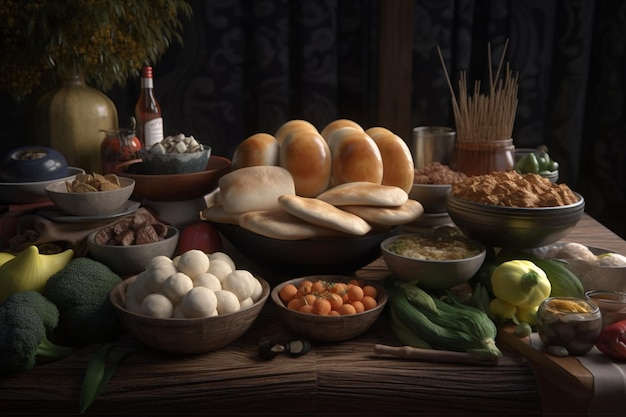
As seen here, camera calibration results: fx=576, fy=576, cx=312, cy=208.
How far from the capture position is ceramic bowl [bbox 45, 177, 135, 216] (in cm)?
107

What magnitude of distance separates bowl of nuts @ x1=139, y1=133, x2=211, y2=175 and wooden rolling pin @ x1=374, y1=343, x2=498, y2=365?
60 cm

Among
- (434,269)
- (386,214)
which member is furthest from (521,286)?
(386,214)

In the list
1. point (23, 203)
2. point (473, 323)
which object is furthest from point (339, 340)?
point (23, 203)

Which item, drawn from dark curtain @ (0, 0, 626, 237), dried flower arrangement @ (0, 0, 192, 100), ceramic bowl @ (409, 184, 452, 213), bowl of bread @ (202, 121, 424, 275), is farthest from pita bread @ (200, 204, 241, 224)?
dark curtain @ (0, 0, 626, 237)

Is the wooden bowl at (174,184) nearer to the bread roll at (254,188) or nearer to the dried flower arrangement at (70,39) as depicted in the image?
the bread roll at (254,188)

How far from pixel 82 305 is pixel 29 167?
0.47 m

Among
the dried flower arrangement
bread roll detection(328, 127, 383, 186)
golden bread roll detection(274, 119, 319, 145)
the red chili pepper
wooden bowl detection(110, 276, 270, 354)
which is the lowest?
the red chili pepper

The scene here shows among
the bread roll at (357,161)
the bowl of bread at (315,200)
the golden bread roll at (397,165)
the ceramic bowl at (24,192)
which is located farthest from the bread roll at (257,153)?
the ceramic bowl at (24,192)

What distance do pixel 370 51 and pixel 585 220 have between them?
40.1 inches

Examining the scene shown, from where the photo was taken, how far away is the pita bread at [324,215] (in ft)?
3.27

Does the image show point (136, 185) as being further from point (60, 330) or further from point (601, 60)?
point (601, 60)

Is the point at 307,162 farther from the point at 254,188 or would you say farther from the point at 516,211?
the point at 516,211

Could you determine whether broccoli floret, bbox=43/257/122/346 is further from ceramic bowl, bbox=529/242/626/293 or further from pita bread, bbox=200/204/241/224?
ceramic bowl, bbox=529/242/626/293

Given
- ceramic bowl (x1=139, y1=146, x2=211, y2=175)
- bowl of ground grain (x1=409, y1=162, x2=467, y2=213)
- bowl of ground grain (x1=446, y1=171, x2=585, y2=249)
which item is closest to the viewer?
bowl of ground grain (x1=446, y1=171, x2=585, y2=249)
